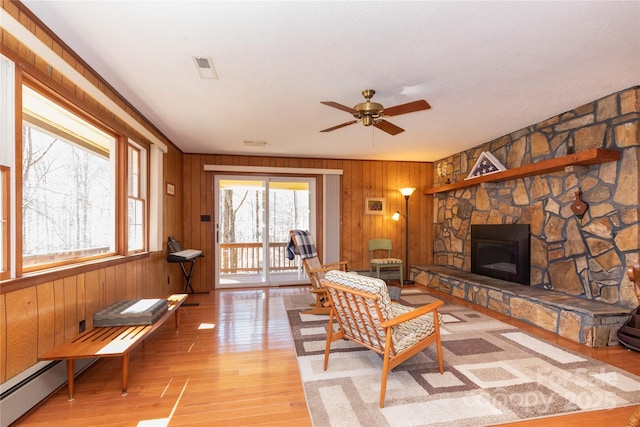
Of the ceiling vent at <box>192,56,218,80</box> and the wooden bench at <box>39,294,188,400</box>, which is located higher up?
the ceiling vent at <box>192,56,218,80</box>

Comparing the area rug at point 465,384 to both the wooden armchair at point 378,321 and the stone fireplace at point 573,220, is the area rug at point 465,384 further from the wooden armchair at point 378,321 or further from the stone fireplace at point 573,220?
the stone fireplace at point 573,220

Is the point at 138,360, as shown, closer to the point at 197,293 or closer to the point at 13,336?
the point at 13,336

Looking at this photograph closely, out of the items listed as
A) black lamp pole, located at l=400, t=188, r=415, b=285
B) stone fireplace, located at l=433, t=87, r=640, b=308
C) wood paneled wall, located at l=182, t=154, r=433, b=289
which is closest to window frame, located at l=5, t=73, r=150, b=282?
wood paneled wall, located at l=182, t=154, r=433, b=289

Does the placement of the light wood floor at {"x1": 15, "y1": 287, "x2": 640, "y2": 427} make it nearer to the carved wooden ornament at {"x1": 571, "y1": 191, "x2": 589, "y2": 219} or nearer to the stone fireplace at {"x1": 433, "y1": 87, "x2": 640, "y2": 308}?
the stone fireplace at {"x1": 433, "y1": 87, "x2": 640, "y2": 308}

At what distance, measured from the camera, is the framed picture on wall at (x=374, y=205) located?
602 centimetres

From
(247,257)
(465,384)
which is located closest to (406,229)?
(247,257)

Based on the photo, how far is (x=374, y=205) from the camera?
6039 millimetres

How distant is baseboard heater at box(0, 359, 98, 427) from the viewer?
1.70 m

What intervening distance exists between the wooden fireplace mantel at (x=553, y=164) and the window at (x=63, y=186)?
4571 millimetres

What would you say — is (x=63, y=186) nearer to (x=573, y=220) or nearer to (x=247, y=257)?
(x=247, y=257)

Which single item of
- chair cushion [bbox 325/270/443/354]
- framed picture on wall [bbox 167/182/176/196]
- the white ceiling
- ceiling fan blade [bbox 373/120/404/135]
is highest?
the white ceiling

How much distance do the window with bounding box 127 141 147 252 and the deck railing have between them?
2620 millimetres

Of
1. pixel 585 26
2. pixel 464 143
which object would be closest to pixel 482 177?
pixel 464 143

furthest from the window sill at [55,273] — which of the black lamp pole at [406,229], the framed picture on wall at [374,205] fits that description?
the black lamp pole at [406,229]
